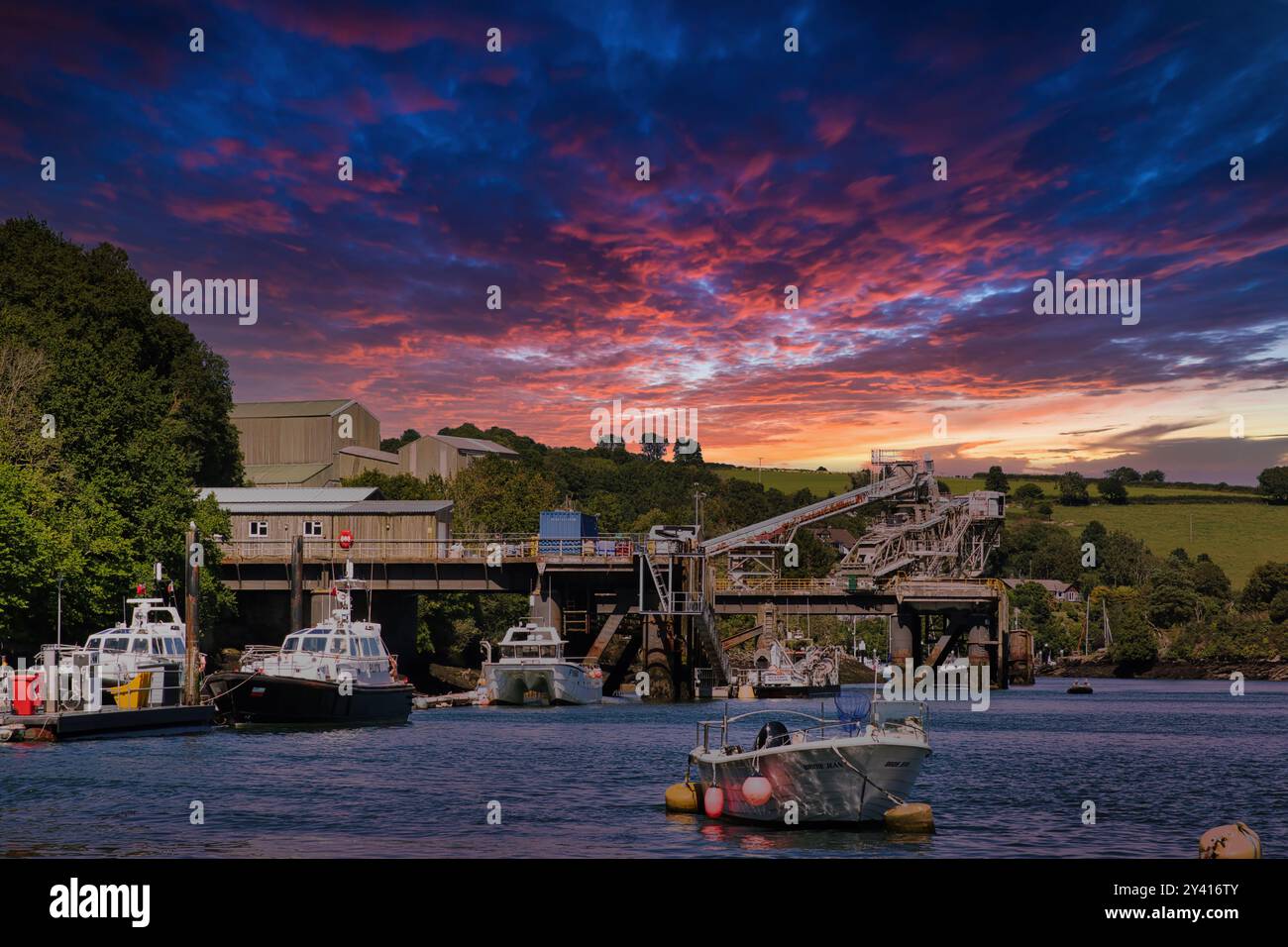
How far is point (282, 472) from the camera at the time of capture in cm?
15488

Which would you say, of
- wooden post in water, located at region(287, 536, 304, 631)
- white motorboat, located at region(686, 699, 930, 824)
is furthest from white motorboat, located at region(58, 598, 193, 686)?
white motorboat, located at region(686, 699, 930, 824)

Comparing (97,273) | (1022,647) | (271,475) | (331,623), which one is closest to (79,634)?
(331,623)

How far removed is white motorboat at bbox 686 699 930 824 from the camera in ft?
112

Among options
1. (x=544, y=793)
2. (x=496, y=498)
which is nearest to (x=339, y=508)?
(x=496, y=498)

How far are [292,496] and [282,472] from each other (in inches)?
1616

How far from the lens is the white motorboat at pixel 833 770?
3412 cm

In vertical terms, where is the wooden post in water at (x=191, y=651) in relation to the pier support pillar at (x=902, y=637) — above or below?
above

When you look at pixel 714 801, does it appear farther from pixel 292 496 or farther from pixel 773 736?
pixel 292 496

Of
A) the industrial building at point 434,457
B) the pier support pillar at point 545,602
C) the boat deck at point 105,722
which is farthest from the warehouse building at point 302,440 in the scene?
the boat deck at point 105,722

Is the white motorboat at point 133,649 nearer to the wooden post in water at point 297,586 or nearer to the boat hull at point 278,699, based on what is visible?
the boat hull at point 278,699

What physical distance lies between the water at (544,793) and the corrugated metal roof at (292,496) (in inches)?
1669

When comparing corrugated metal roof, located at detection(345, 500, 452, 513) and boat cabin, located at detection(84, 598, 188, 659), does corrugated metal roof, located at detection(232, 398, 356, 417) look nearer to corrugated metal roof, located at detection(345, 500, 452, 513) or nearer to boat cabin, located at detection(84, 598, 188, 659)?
corrugated metal roof, located at detection(345, 500, 452, 513)

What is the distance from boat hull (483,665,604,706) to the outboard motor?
187 feet

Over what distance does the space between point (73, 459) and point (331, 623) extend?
2092 centimetres
